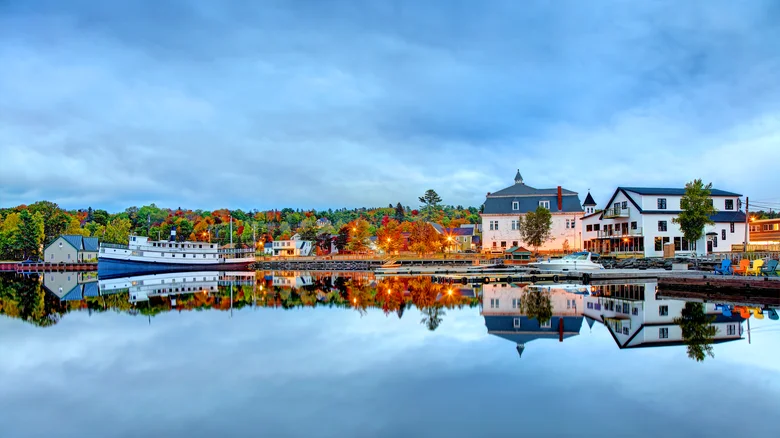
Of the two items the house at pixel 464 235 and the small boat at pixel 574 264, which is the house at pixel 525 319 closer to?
the small boat at pixel 574 264

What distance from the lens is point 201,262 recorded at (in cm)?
7775

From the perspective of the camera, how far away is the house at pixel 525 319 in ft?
61.7

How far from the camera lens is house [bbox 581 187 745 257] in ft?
174

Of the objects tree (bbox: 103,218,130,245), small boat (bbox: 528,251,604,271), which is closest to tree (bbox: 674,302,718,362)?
small boat (bbox: 528,251,604,271)

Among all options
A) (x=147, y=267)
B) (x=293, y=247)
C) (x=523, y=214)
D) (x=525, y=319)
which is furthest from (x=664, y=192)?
(x=293, y=247)

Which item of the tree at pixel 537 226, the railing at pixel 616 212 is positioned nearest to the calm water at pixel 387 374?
the railing at pixel 616 212

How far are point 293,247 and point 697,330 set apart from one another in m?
102

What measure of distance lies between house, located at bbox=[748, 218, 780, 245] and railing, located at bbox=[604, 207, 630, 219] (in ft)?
72.1

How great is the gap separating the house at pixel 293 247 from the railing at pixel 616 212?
6941cm

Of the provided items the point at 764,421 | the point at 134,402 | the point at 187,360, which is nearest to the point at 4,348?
the point at 187,360

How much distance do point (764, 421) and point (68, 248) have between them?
97.0 m

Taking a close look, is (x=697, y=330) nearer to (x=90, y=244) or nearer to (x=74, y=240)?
(x=74, y=240)

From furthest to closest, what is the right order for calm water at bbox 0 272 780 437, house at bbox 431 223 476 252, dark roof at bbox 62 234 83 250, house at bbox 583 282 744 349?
house at bbox 431 223 476 252, dark roof at bbox 62 234 83 250, house at bbox 583 282 744 349, calm water at bbox 0 272 780 437

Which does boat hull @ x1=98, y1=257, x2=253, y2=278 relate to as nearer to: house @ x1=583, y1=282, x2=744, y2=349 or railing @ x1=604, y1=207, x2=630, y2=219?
railing @ x1=604, y1=207, x2=630, y2=219
